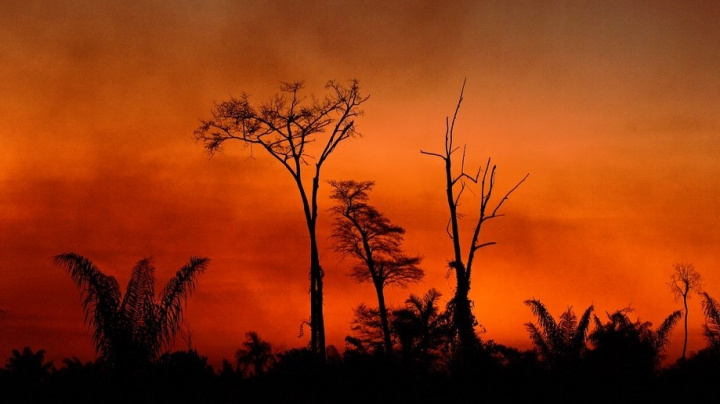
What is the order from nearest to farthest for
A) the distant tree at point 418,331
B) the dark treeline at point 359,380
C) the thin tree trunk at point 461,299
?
the dark treeline at point 359,380
the thin tree trunk at point 461,299
the distant tree at point 418,331

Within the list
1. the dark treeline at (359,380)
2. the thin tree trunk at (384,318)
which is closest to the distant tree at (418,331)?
the thin tree trunk at (384,318)

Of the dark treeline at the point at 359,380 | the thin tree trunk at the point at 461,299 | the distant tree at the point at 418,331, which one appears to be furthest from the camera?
the distant tree at the point at 418,331

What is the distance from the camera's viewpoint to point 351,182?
31.4m

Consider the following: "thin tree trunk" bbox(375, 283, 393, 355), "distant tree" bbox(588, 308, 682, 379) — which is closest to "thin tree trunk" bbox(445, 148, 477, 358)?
"distant tree" bbox(588, 308, 682, 379)

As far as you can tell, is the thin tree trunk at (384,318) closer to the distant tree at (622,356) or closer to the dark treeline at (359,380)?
the distant tree at (622,356)

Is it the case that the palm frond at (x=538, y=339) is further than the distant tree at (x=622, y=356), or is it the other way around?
the palm frond at (x=538, y=339)

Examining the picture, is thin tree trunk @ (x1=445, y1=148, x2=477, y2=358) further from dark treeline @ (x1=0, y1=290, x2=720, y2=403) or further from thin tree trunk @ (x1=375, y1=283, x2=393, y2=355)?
thin tree trunk @ (x1=375, y1=283, x2=393, y2=355)

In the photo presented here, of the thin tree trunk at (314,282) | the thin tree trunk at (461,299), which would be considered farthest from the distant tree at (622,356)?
the thin tree trunk at (314,282)

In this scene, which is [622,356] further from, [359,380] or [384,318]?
[384,318]

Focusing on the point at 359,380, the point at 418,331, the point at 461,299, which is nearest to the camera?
the point at 359,380

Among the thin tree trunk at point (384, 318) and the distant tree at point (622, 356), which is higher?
the thin tree trunk at point (384, 318)

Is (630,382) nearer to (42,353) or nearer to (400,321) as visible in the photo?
(42,353)

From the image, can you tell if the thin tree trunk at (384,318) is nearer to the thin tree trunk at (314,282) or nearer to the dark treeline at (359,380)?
the thin tree trunk at (314,282)

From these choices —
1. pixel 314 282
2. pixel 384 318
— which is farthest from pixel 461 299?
pixel 384 318
